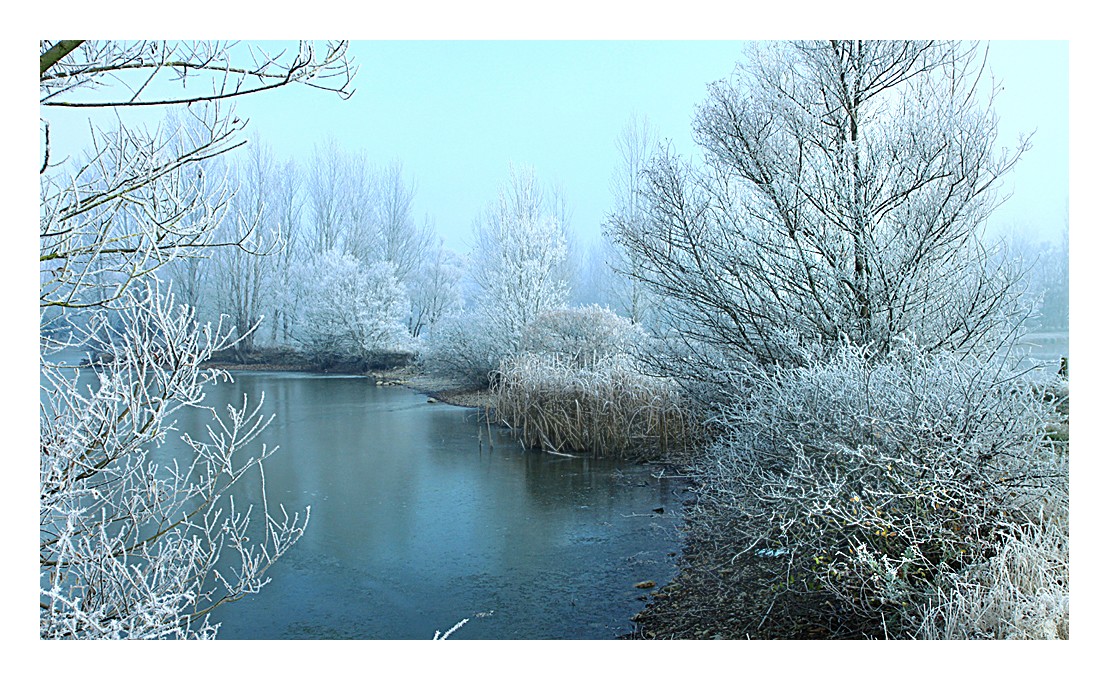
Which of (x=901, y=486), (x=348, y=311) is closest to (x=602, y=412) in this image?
(x=901, y=486)

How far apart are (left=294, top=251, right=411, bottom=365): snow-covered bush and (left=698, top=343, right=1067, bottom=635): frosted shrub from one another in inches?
444

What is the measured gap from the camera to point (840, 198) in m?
3.46

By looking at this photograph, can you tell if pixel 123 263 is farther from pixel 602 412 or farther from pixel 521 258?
pixel 521 258

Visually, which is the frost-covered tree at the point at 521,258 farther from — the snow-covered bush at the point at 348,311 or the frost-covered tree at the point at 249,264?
the snow-covered bush at the point at 348,311

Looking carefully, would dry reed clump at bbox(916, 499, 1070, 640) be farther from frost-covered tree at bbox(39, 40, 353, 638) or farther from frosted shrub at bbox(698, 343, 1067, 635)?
frost-covered tree at bbox(39, 40, 353, 638)

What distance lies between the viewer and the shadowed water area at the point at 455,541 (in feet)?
8.59

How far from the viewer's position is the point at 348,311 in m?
13.2

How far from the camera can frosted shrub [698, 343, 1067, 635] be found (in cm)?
213

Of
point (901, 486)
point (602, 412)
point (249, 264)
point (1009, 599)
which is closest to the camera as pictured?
point (1009, 599)

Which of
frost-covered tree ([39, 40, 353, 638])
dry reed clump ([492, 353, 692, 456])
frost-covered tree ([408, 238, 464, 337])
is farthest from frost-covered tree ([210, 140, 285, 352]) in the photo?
frost-covered tree ([39, 40, 353, 638])

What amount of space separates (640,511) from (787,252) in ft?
4.87

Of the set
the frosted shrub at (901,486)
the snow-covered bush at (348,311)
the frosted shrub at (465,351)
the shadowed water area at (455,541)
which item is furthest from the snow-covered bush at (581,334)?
the snow-covered bush at (348,311)

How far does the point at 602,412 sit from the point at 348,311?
28.1ft
